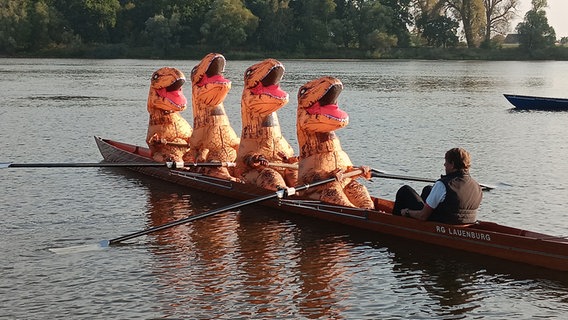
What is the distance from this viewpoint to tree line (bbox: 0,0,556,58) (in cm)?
10888

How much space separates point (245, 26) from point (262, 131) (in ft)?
298

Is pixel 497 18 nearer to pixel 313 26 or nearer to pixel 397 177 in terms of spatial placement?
pixel 313 26

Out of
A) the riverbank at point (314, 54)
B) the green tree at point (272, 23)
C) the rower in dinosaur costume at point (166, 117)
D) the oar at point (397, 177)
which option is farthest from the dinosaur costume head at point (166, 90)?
the green tree at point (272, 23)

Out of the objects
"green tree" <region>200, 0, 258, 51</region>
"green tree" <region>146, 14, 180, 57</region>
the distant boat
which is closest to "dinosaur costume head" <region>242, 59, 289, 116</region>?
the distant boat

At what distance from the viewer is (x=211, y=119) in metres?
21.1

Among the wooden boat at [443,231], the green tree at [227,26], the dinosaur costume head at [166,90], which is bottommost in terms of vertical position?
the wooden boat at [443,231]

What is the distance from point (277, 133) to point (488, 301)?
7.50 meters

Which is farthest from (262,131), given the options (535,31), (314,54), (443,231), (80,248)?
(535,31)

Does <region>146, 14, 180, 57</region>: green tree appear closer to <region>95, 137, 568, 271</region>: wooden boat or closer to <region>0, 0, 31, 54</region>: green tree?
<region>0, 0, 31, 54</region>: green tree

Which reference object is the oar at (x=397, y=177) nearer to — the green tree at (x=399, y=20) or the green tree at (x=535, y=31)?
the green tree at (x=399, y=20)

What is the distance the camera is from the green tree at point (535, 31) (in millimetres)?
116875

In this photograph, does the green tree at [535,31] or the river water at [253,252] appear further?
the green tree at [535,31]

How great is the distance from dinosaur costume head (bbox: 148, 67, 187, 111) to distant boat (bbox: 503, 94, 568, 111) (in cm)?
2796

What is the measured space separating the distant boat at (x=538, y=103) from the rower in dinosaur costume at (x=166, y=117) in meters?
27.9
